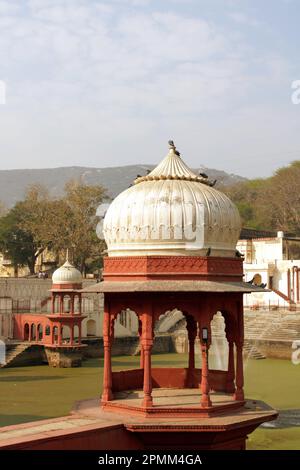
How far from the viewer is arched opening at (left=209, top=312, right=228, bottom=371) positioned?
25.1 m

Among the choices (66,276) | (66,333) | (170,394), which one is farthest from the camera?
(66,333)

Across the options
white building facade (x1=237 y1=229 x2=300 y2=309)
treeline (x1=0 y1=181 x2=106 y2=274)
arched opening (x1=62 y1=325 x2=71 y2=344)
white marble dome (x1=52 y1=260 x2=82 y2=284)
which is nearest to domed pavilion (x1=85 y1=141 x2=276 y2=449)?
white marble dome (x1=52 y1=260 x2=82 y2=284)

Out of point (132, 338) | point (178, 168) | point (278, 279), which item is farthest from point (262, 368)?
point (178, 168)

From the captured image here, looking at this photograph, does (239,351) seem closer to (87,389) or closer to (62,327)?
(87,389)

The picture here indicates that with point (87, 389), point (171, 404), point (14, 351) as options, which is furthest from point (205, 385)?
point (14, 351)

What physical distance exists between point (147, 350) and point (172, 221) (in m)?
1.76

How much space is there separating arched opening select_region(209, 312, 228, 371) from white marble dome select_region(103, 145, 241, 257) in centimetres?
1444

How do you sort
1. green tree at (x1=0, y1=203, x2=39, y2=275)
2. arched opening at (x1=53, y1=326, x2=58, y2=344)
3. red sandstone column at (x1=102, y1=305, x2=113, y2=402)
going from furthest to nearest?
green tree at (x1=0, y1=203, x2=39, y2=275), arched opening at (x1=53, y1=326, x2=58, y2=344), red sandstone column at (x1=102, y1=305, x2=113, y2=402)

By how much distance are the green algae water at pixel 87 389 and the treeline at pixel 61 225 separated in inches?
630

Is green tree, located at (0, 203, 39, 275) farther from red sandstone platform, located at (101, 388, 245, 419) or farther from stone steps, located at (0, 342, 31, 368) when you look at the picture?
red sandstone platform, located at (101, 388, 245, 419)

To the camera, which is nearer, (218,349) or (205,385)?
(205,385)

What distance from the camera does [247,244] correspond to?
153ft

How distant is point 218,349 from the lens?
31.6 m
